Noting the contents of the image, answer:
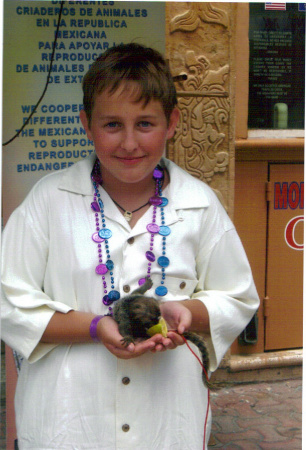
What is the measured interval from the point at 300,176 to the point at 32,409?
176cm

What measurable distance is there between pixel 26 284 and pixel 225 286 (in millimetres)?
564

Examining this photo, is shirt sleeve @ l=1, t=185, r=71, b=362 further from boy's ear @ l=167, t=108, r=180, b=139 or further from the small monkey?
boy's ear @ l=167, t=108, r=180, b=139

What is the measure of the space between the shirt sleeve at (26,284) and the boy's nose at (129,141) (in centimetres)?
28

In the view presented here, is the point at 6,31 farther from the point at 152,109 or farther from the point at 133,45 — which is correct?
the point at 152,109

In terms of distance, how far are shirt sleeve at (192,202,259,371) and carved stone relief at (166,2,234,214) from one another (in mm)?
891

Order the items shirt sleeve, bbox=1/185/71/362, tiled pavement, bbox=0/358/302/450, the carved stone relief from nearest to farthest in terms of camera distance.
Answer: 1. shirt sleeve, bbox=1/185/71/362
2. the carved stone relief
3. tiled pavement, bbox=0/358/302/450

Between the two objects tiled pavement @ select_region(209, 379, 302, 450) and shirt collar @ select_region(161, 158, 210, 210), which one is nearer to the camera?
shirt collar @ select_region(161, 158, 210, 210)

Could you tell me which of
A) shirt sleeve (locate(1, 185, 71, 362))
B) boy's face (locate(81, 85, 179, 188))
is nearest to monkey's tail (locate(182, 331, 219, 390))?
shirt sleeve (locate(1, 185, 71, 362))

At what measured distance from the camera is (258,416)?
285 centimetres

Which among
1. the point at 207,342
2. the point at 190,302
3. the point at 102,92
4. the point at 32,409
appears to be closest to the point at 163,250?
the point at 190,302

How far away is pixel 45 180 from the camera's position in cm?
157

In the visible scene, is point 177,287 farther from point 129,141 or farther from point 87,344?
point 129,141

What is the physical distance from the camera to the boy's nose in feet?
4.72

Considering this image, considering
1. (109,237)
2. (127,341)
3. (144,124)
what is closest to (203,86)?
(144,124)
